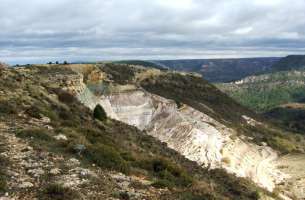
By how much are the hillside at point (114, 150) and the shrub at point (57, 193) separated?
0.12 ft

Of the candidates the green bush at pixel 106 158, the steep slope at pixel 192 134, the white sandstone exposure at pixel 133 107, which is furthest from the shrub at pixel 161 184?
the white sandstone exposure at pixel 133 107

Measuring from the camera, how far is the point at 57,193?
16.7 metres

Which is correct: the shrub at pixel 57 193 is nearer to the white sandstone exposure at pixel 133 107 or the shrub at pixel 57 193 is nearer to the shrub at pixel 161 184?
the shrub at pixel 161 184

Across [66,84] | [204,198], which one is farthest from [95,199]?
[66,84]

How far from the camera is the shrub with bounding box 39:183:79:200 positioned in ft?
53.5

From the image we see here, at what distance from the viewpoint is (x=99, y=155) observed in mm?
22406

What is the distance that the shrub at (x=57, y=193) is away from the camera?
16316 millimetres

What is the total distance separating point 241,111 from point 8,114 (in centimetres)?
12084

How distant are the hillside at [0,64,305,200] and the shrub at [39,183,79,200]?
0.04 meters

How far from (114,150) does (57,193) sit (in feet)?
27.7

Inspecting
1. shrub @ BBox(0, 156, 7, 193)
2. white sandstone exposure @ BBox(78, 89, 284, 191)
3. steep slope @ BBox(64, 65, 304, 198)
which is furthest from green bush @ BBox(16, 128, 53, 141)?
white sandstone exposure @ BBox(78, 89, 284, 191)

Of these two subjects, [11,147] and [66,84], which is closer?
[11,147]

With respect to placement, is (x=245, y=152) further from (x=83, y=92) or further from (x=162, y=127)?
(x=83, y=92)

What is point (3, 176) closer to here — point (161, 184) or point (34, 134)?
point (34, 134)
